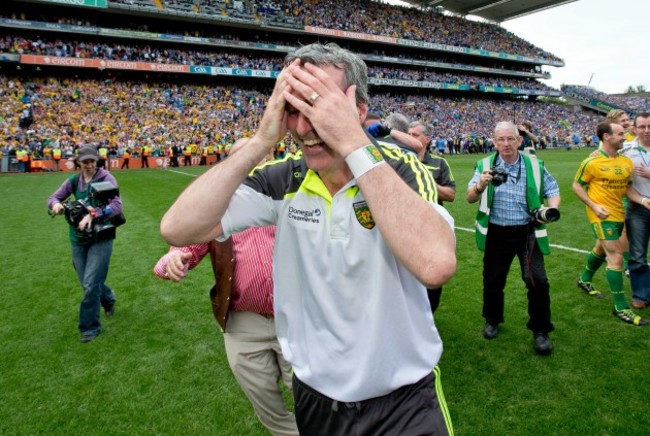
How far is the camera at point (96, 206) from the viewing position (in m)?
4.94

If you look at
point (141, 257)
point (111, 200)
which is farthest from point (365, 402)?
point (141, 257)

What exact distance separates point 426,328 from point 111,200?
15.6 ft

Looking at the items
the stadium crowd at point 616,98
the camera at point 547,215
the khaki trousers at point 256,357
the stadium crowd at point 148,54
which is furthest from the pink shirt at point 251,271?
the stadium crowd at point 616,98

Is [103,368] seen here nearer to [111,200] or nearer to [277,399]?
[111,200]

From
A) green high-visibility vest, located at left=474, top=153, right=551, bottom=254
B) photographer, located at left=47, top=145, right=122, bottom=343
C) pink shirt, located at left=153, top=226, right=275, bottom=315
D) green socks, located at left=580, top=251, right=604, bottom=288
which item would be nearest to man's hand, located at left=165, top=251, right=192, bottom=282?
pink shirt, located at left=153, top=226, right=275, bottom=315

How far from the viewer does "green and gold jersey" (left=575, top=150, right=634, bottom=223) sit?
17.5 feet

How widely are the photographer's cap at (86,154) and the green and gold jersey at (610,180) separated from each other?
5856 millimetres

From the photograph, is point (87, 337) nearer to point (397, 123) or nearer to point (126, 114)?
point (397, 123)

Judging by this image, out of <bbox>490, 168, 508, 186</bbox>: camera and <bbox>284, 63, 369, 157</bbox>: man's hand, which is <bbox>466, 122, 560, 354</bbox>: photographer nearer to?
<bbox>490, 168, 508, 186</bbox>: camera

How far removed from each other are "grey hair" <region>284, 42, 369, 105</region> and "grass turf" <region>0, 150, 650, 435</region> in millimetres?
2982

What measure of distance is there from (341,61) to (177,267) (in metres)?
1.29

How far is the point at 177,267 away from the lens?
2.15m

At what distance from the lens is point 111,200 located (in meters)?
5.31

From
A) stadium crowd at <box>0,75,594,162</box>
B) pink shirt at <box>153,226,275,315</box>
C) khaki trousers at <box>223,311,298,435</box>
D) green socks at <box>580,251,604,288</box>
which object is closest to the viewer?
pink shirt at <box>153,226,275,315</box>
